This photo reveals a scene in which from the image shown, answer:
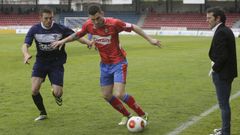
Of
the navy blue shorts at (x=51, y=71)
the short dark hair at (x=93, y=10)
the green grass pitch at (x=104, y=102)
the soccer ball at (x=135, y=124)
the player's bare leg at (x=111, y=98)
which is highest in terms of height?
the short dark hair at (x=93, y=10)

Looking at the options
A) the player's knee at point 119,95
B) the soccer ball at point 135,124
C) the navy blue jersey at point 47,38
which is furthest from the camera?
the navy blue jersey at point 47,38

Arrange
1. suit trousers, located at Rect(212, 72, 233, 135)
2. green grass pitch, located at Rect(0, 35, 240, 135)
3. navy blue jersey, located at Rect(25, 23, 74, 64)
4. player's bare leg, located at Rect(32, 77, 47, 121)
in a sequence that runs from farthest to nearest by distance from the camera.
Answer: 1. player's bare leg, located at Rect(32, 77, 47, 121)
2. navy blue jersey, located at Rect(25, 23, 74, 64)
3. green grass pitch, located at Rect(0, 35, 240, 135)
4. suit trousers, located at Rect(212, 72, 233, 135)

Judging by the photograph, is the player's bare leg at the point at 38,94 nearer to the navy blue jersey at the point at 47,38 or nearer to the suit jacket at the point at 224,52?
the navy blue jersey at the point at 47,38

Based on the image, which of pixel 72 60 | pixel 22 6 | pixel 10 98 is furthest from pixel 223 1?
pixel 10 98

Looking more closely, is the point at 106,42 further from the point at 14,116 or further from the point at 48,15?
the point at 14,116

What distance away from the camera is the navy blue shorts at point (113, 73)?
8070 mm

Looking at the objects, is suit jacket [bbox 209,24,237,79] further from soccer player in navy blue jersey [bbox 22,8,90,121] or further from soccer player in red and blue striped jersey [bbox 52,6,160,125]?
soccer player in navy blue jersey [bbox 22,8,90,121]

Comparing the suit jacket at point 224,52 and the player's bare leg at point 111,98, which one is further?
the player's bare leg at point 111,98

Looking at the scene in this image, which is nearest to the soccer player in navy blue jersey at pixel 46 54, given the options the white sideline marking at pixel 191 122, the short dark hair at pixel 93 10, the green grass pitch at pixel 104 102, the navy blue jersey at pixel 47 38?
the navy blue jersey at pixel 47 38

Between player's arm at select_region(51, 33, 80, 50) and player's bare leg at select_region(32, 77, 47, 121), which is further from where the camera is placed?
player's bare leg at select_region(32, 77, 47, 121)

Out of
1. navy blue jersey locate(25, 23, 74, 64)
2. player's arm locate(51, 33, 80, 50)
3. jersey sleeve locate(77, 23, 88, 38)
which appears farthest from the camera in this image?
navy blue jersey locate(25, 23, 74, 64)

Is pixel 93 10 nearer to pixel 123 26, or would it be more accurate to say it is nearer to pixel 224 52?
pixel 123 26

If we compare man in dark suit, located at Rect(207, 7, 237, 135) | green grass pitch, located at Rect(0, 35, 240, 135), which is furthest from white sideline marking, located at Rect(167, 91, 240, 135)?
man in dark suit, located at Rect(207, 7, 237, 135)

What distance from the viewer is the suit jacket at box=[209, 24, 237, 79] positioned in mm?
6684
